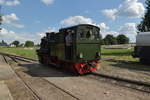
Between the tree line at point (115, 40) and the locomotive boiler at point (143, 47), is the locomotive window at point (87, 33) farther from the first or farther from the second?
the tree line at point (115, 40)

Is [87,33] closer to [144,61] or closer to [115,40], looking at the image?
[144,61]

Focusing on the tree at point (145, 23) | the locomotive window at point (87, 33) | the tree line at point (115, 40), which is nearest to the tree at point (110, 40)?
the tree line at point (115, 40)

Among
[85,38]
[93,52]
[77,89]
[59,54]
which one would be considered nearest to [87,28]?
[85,38]

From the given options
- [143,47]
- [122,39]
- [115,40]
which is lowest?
[143,47]

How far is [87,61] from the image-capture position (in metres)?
9.95

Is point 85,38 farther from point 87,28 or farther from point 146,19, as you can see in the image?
point 146,19

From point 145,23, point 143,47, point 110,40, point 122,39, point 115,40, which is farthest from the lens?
point 122,39

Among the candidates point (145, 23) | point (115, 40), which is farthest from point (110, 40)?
point (145, 23)

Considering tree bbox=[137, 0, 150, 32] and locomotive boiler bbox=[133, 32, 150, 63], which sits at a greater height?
tree bbox=[137, 0, 150, 32]

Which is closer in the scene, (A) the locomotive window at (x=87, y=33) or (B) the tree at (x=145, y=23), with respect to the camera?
(A) the locomotive window at (x=87, y=33)

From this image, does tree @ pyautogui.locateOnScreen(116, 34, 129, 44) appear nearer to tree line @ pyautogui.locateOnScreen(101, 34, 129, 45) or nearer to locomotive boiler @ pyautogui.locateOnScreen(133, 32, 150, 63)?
tree line @ pyautogui.locateOnScreen(101, 34, 129, 45)

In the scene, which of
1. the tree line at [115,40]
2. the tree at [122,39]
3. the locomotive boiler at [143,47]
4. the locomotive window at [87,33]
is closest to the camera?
the locomotive window at [87,33]

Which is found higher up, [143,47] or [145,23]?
[145,23]

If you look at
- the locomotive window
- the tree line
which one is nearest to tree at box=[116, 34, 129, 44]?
the tree line
